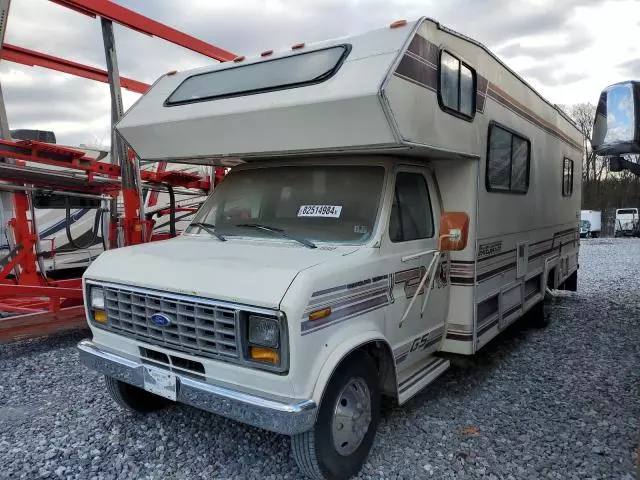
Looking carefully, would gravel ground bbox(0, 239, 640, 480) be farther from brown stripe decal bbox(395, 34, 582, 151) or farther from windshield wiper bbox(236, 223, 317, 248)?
brown stripe decal bbox(395, 34, 582, 151)

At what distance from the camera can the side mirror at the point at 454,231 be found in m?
3.40

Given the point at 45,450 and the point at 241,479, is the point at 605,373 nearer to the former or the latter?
the point at 241,479

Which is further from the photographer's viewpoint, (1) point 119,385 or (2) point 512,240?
(2) point 512,240

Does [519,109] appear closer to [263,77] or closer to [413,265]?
[413,265]

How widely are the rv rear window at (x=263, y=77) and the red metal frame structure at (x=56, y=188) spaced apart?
2202mm

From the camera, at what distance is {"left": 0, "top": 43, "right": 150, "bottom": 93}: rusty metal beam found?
692cm

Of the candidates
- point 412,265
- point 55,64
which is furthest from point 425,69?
point 55,64

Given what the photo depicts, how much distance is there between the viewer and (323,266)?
2939mm

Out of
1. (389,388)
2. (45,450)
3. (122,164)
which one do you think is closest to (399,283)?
(389,388)

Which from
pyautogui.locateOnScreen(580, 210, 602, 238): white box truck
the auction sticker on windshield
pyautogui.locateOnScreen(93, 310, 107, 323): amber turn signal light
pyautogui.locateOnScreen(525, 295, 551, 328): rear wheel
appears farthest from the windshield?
pyautogui.locateOnScreen(580, 210, 602, 238): white box truck

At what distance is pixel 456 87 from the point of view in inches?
157

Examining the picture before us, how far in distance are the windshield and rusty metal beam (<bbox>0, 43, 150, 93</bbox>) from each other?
4.07 m

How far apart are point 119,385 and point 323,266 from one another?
1.98 metres

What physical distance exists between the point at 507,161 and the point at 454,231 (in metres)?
1.97
